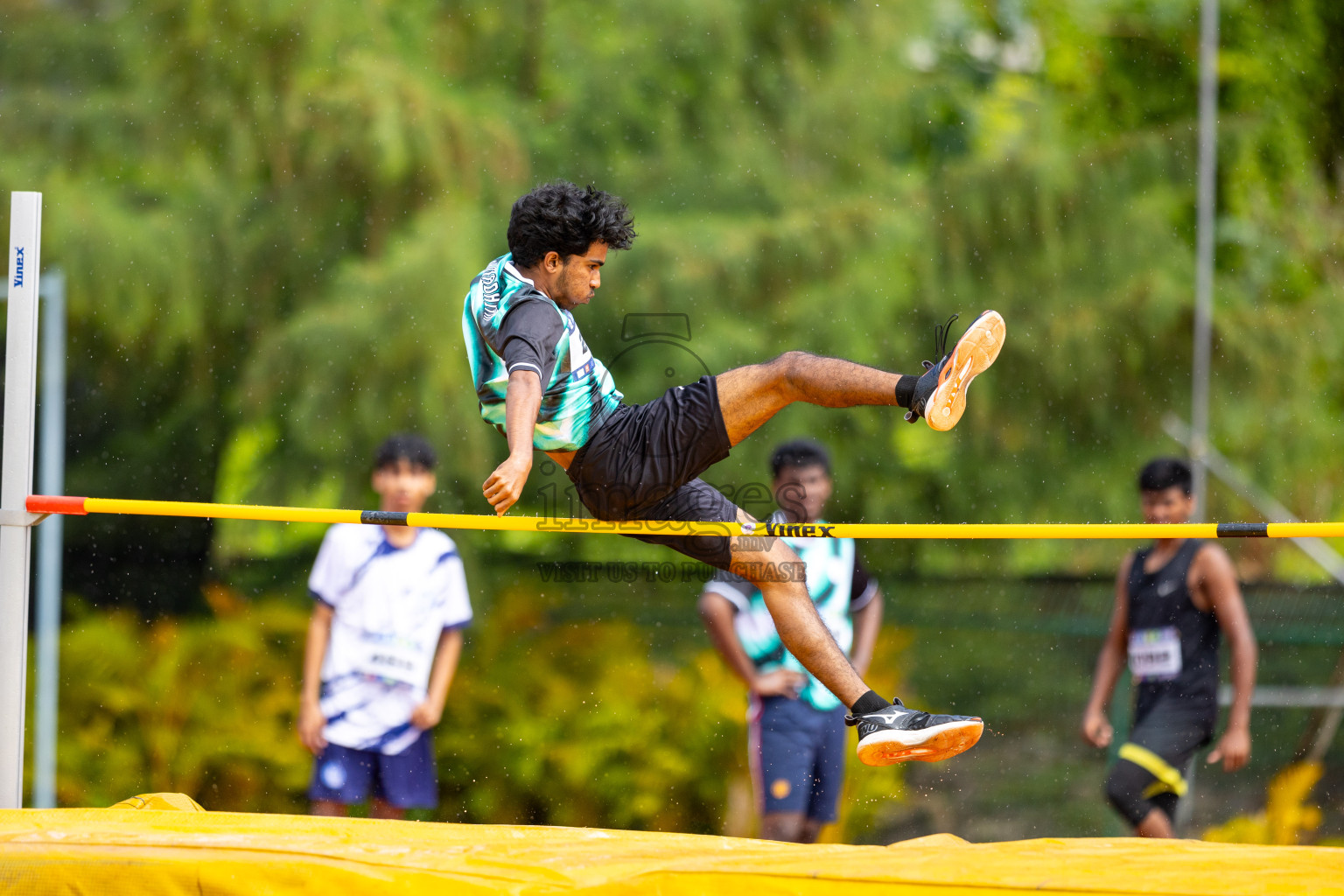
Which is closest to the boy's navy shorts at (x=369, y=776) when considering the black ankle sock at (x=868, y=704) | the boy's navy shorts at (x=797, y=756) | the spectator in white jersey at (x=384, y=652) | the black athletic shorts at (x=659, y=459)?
the spectator in white jersey at (x=384, y=652)

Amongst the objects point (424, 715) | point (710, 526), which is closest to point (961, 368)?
point (710, 526)

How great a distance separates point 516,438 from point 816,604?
1.75 meters

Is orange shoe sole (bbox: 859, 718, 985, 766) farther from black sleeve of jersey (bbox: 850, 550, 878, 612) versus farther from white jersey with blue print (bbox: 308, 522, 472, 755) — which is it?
white jersey with blue print (bbox: 308, 522, 472, 755)

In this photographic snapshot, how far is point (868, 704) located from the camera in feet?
10.0

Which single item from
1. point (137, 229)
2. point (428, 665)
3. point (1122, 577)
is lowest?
point (428, 665)

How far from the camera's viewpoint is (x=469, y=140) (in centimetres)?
650

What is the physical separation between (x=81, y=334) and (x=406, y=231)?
1.92 metres

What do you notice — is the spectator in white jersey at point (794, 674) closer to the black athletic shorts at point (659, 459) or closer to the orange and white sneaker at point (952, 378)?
the black athletic shorts at point (659, 459)

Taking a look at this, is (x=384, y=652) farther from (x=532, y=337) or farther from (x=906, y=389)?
(x=906, y=389)

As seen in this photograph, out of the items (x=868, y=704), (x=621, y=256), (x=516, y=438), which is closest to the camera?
(x=516, y=438)

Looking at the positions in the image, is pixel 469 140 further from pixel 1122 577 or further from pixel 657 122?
pixel 1122 577

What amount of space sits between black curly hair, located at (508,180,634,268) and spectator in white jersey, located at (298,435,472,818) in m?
1.32

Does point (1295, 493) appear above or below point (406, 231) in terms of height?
below

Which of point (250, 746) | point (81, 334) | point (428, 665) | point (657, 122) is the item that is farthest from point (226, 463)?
point (428, 665)
